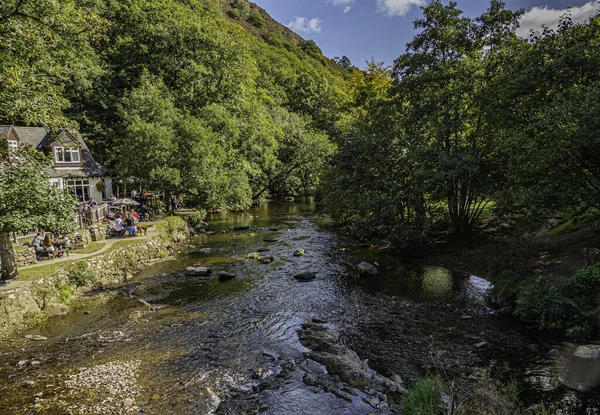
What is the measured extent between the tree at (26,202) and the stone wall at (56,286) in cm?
161

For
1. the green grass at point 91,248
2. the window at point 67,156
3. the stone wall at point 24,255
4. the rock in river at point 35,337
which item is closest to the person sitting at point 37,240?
the stone wall at point 24,255

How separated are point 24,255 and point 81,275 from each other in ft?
9.87

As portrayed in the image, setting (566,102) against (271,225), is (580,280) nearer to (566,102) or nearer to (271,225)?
(566,102)

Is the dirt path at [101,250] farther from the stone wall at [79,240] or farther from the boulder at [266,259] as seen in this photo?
the boulder at [266,259]

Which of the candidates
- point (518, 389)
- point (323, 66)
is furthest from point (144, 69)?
point (323, 66)

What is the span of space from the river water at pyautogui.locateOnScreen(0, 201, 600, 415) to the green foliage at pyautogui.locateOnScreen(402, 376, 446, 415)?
49cm

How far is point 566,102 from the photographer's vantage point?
14.0 metres

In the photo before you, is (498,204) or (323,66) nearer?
(498,204)

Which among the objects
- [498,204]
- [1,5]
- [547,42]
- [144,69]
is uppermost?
[144,69]

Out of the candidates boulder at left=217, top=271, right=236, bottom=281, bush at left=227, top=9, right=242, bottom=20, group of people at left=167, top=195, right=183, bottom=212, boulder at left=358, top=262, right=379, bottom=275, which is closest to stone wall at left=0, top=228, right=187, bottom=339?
boulder at left=217, top=271, right=236, bottom=281

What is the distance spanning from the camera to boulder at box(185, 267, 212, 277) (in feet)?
68.7

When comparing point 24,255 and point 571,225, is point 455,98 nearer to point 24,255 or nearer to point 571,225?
point 571,225

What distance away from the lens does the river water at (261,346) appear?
9219 millimetres

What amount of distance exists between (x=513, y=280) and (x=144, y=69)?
48846 millimetres
